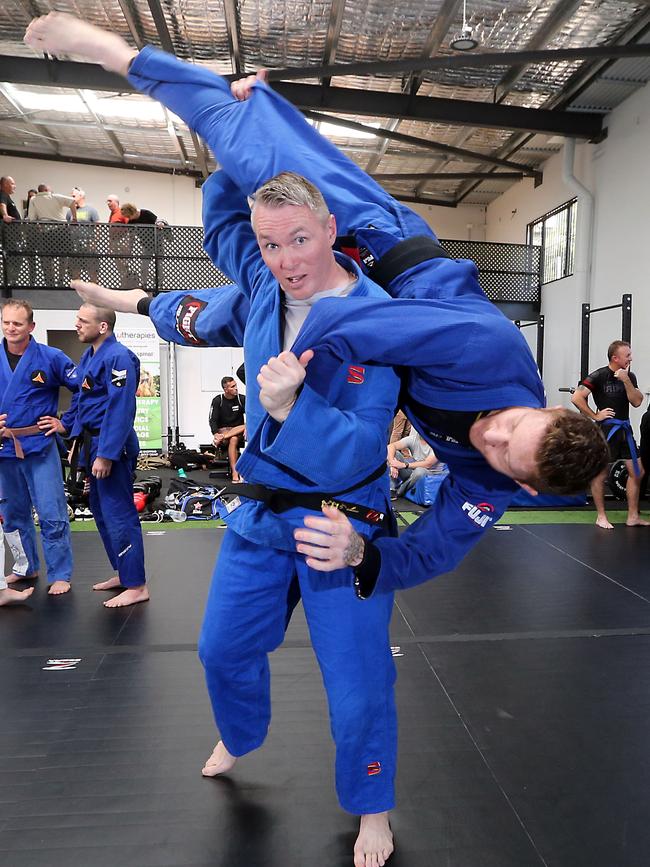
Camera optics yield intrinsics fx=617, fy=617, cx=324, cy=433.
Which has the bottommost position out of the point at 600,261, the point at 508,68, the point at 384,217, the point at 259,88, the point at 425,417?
the point at 425,417

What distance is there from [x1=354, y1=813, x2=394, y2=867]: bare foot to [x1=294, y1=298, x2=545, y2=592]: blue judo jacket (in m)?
0.64

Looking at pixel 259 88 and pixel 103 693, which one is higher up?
pixel 259 88

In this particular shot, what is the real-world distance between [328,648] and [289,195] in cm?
101

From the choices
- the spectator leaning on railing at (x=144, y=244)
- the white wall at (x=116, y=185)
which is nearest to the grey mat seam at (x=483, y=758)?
the spectator leaning on railing at (x=144, y=244)

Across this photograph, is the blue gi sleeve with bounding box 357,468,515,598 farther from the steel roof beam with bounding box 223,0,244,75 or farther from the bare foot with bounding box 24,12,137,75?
the steel roof beam with bounding box 223,0,244,75

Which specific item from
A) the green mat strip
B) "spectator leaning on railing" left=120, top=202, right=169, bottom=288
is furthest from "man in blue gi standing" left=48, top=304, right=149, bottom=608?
"spectator leaning on railing" left=120, top=202, right=169, bottom=288

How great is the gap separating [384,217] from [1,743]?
6.88ft

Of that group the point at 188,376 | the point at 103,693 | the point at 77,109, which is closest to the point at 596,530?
the point at 103,693

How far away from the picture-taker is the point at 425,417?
145cm

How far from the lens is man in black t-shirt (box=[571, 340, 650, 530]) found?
530cm

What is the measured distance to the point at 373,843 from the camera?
5.04 feet

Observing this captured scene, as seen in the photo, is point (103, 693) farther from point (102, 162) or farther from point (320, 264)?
point (102, 162)

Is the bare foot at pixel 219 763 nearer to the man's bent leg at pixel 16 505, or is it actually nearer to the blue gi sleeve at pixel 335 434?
the blue gi sleeve at pixel 335 434

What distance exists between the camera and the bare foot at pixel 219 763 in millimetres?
1890
